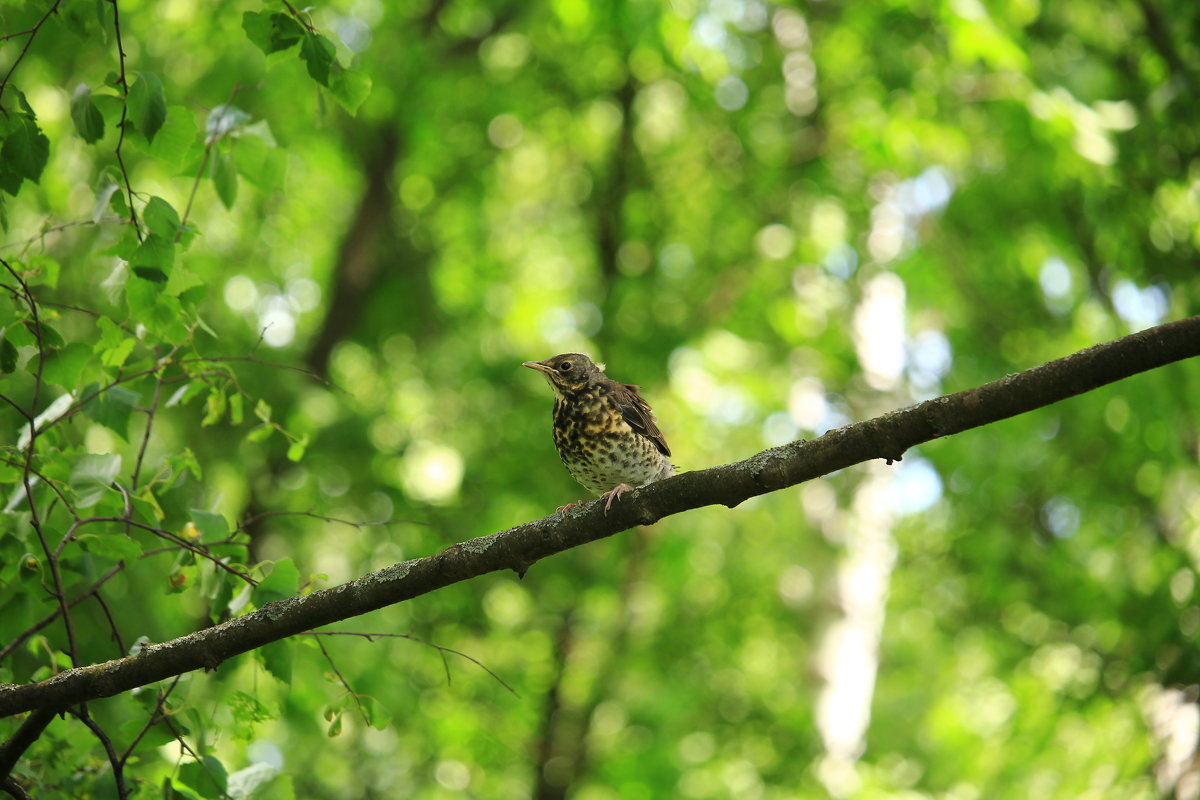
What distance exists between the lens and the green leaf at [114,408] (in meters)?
2.87

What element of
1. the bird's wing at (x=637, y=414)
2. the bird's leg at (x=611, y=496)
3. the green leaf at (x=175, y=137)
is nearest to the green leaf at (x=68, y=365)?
the green leaf at (x=175, y=137)

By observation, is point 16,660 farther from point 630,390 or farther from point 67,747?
point 630,390

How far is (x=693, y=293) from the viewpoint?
9.63m

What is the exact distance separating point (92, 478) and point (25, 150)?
759mm

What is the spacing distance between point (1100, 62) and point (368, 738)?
8.74m

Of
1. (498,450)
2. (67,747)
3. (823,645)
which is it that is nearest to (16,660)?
(67,747)

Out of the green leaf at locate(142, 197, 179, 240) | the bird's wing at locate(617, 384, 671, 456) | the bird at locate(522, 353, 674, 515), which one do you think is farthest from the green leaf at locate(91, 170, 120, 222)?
the bird's wing at locate(617, 384, 671, 456)

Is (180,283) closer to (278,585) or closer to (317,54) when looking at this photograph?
(317,54)

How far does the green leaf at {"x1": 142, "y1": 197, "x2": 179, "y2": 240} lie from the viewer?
2.56 metres

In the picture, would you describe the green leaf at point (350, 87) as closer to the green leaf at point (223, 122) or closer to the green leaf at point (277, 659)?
the green leaf at point (223, 122)

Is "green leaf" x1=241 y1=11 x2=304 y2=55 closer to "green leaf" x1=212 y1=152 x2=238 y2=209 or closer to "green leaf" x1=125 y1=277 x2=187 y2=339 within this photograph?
"green leaf" x1=212 y1=152 x2=238 y2=209

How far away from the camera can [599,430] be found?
4.69m

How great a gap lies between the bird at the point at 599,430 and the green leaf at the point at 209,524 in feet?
6.64

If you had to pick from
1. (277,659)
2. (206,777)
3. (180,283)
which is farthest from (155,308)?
(206,777)
